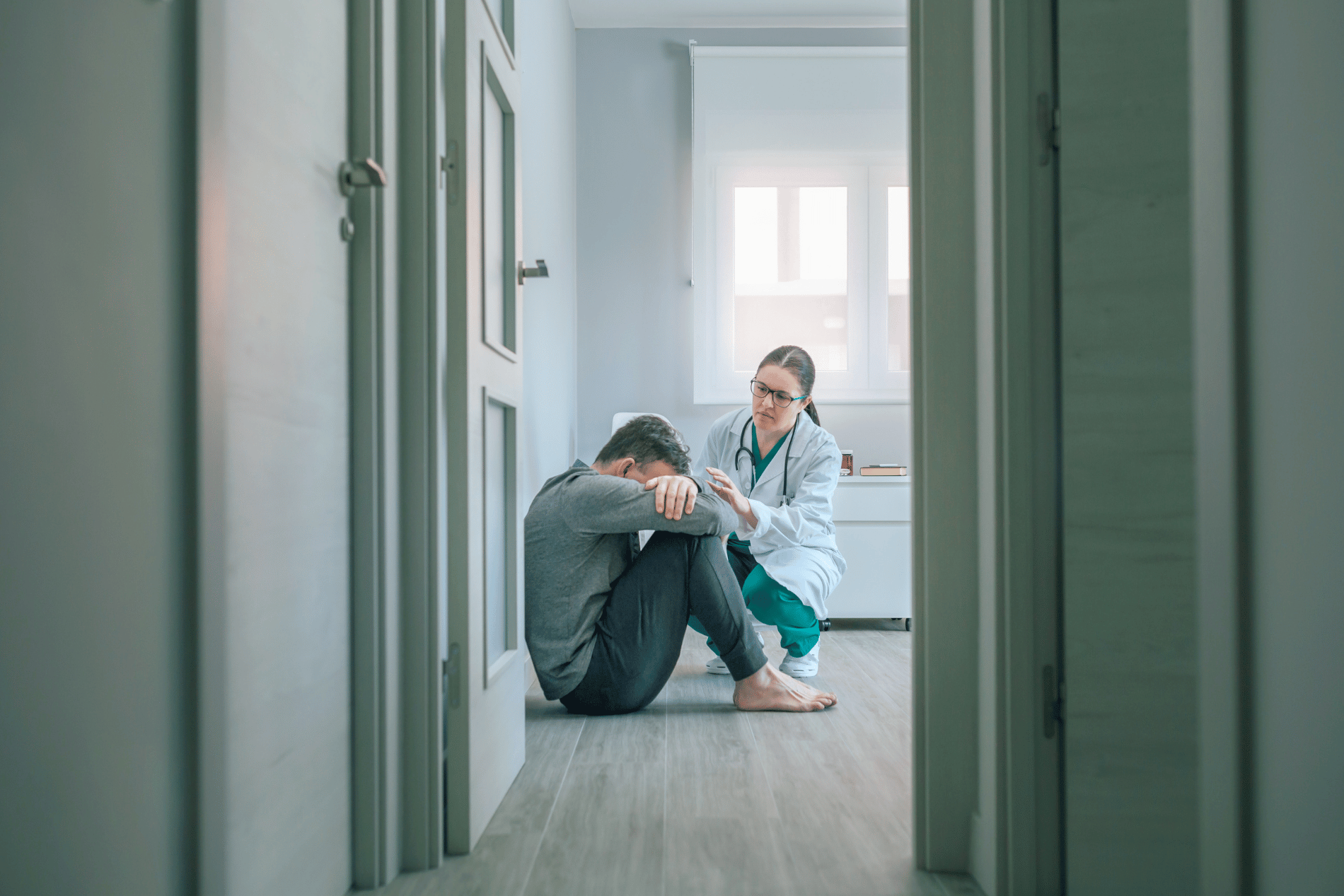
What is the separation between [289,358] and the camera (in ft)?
2.94

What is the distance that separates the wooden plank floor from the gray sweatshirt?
16 centimetres

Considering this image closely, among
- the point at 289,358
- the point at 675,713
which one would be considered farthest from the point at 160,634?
the point at 675,713

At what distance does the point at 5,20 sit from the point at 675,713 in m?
1.76

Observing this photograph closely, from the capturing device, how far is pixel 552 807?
139 centimetres

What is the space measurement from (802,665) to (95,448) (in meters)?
2.07

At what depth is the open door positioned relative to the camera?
122 centimetres

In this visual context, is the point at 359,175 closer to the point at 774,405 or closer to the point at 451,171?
the point at 451,171

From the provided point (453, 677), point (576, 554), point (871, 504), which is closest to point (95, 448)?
point (453, 677)

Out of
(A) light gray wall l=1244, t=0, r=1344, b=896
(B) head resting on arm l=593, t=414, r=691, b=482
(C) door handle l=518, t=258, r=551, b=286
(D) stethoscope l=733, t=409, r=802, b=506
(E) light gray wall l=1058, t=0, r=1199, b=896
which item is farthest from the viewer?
(D) stethoscope l=733, t=409, r=802, b=506

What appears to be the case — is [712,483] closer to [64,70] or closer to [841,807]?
[841,807]

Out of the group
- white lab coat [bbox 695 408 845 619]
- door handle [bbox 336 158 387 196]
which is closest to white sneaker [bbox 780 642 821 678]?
white lab coat [bbox 695 408 845 619]

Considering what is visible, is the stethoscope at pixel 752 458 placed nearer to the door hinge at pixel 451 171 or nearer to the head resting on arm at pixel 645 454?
the head resting on arm at pixel 645 454

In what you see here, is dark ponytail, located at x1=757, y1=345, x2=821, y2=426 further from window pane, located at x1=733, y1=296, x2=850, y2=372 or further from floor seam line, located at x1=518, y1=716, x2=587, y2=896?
floor seam line, located at x1=518, y1=716, x2=587, y2=896

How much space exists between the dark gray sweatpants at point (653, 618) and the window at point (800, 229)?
5.55ft
